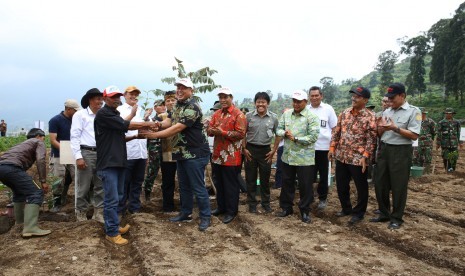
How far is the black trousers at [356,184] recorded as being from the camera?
488 cm

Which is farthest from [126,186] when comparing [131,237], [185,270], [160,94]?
[160,94]

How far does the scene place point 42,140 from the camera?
484cm

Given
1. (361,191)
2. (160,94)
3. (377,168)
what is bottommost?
(361,191)

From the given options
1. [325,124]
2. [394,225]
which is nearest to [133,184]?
[325,124]

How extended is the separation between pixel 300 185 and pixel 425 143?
5877 mm

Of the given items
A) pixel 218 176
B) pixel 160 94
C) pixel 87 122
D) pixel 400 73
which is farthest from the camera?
pixel 400 73

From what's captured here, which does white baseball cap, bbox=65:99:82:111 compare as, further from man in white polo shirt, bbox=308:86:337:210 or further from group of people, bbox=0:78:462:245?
man in white polo shirt, bbox=308:86:337:210

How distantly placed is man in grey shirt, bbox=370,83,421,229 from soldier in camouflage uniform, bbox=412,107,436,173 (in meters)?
5.01

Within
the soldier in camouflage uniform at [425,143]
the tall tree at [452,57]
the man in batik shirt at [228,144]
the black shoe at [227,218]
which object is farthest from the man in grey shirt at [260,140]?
the tall tree at [452,57]

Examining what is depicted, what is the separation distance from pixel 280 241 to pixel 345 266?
2.88 ft

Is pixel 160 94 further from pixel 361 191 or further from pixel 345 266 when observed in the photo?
pixel 345 266

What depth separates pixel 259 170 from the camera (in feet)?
17.7

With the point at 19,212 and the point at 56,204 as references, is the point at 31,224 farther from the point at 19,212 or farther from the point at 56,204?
the point at 56,204

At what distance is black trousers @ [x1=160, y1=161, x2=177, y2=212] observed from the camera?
17.9 ft
